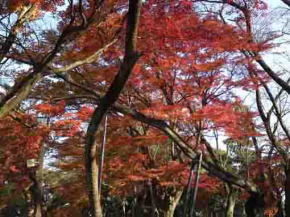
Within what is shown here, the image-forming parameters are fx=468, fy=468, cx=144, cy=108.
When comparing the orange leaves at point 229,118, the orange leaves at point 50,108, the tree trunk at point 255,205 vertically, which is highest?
the orange leaves at point 50,108

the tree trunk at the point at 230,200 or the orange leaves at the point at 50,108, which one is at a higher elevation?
the orange leaves at the point at 50,108

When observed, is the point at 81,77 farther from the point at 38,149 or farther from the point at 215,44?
the point at 38,149

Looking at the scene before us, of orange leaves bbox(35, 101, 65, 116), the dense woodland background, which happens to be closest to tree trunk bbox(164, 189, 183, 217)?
the dense woodland background

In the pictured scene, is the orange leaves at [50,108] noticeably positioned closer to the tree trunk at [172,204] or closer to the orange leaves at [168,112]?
the orange leaves at [168,112]

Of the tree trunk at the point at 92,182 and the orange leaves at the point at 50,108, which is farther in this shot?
the orange leaves at the point at 50,108

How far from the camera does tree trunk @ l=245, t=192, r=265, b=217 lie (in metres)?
15.0

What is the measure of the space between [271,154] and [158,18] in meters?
11.3

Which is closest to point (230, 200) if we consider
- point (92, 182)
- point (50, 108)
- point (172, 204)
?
point (172, 204)

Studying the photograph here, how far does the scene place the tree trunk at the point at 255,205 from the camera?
1499 cm

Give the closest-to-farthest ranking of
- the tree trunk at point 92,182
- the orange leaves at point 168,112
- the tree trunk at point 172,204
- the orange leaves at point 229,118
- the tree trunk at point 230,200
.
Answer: the tree trunk at point 92,182, the orange leaves at point 229,118, the orange leaves at point 168,112, the tree trunk at point 230,200, the tree trunk at point 172,204

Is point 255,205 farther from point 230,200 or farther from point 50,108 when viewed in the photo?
point 50,108

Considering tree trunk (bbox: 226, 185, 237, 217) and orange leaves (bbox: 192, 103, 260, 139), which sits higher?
orange leaves (bbox: 192, 103, 260, 139)

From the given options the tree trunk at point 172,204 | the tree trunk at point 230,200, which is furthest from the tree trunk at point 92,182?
the tree trunk at point 172,204

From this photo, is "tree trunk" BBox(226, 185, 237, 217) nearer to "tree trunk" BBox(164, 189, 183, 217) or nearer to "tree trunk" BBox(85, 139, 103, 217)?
"tree trunk" BBox(164, 189, 183, 217)
